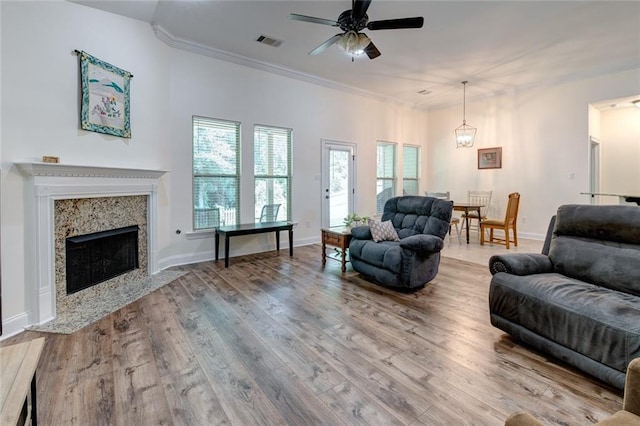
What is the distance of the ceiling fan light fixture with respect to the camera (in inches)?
123

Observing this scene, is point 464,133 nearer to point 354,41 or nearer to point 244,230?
point 354,41

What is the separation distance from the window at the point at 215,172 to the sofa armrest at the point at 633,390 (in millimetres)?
4566

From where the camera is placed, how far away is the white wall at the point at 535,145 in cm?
549

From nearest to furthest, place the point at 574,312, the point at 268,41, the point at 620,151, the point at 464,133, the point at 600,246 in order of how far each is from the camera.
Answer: the point at 574,312, the point at 600,246, the point at 268,41, the point at 620,151, the point at 464,133

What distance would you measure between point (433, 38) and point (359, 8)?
6.04 feet

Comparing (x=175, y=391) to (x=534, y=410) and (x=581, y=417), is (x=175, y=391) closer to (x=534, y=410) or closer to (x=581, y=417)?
(x=534, y=410)

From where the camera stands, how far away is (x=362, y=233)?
3.72 m

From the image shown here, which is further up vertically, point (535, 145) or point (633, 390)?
point (535, 145)

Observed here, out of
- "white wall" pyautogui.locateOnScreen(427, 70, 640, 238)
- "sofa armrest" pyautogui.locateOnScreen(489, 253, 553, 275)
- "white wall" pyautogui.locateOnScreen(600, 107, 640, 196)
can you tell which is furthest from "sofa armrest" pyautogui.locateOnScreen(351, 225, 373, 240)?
"white wall" pyautogui.locateOnScreen(600, 107, 640, 196)

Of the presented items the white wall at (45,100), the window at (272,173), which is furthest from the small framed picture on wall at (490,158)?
the white wall at (45,100)

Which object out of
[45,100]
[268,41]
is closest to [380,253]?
[268,41]

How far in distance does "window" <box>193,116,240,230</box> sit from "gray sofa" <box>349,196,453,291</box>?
2204 mm

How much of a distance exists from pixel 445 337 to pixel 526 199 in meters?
5.43

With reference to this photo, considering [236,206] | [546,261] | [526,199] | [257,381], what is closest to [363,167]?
[236,206]
